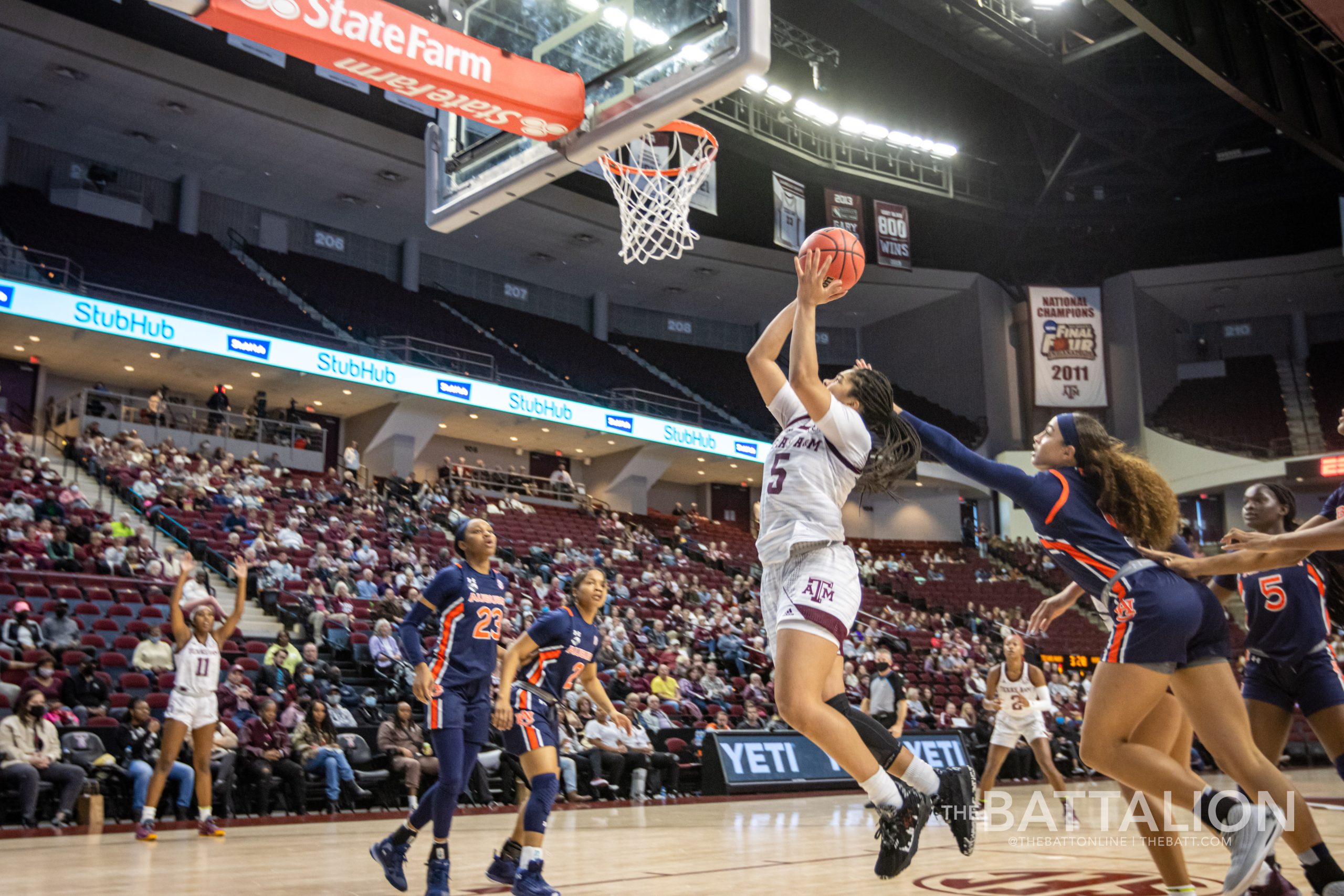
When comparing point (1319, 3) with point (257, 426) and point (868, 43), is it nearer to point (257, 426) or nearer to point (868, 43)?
point (257, 426)

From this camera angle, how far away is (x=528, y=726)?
18.7ft

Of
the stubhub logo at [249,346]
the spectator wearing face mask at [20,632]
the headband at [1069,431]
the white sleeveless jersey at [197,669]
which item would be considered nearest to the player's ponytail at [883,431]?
the headband at [1069,431]

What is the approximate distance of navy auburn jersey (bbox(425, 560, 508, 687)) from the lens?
5676mm

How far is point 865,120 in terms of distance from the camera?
33.8 metres

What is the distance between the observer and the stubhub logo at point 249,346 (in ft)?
73.7

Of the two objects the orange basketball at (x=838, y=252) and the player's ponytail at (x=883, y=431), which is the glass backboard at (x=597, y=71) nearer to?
the orange basketball at (x=838, y=252)

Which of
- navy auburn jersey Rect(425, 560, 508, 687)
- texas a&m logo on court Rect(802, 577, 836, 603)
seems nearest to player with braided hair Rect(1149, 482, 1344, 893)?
texas a&m logo on court Rect(802, 577, 836, 603)

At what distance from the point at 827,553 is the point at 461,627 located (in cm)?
225

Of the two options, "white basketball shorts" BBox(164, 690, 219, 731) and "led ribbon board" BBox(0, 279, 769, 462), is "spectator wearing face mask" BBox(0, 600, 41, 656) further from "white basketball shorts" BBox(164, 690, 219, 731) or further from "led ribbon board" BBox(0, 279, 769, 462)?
"led ribbon board" BBox(0, 279, 769, 462)

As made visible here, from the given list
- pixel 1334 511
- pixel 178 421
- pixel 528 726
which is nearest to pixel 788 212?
pixel 178 421

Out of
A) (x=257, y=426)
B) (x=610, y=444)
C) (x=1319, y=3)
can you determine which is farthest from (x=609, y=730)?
(x=610, y=444)

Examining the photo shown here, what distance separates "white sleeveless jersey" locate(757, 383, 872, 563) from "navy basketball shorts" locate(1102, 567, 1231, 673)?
1.11 m

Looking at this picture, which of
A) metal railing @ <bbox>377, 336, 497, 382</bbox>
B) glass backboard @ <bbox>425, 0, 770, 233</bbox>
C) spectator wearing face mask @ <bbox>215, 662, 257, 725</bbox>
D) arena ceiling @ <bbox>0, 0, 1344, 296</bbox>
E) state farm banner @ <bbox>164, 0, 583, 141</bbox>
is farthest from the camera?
metal railing @ <bbox>377, 336, 497, 382</bbox>

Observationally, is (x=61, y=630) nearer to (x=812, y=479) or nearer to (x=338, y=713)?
(x=338, y=713)
